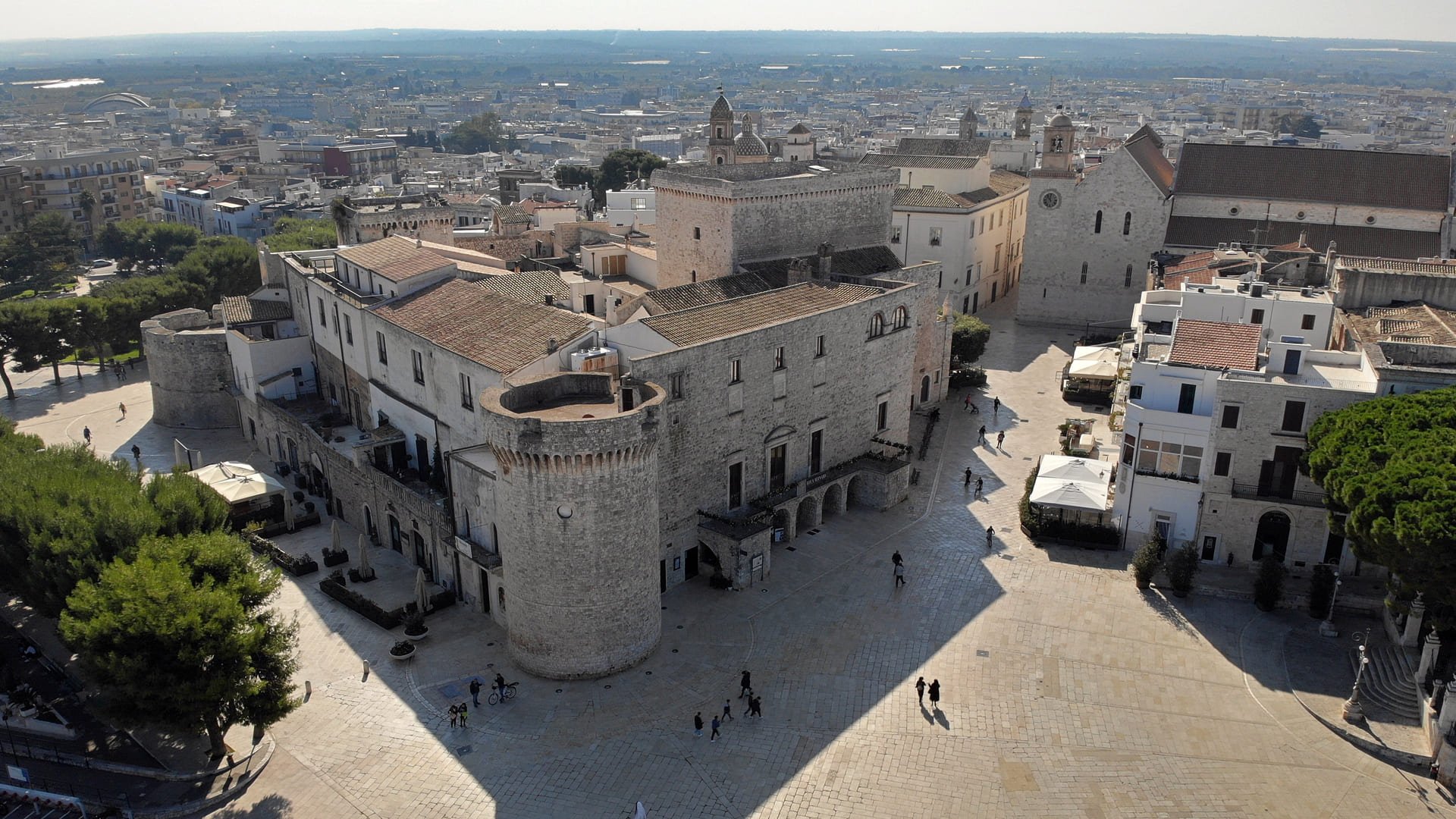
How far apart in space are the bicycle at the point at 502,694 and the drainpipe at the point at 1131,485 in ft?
74.9

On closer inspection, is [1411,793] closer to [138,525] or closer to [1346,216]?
[138,525]

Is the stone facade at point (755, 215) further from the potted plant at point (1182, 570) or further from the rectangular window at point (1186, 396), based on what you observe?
the potted plant at point (1182, 570)

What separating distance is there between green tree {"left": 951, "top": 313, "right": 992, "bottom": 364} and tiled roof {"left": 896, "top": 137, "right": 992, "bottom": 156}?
23.1m

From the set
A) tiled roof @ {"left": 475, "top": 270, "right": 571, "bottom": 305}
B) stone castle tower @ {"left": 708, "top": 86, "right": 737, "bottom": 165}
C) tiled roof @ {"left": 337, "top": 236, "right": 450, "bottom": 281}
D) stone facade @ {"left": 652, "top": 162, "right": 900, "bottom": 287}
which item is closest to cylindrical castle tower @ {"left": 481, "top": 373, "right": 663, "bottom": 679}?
tiled roof @ {"left": 475, "top": 270, "right": 571, "bottom": 305}

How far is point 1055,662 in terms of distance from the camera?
102 ft

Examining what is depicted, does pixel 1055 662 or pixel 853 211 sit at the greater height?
pixel 853 211

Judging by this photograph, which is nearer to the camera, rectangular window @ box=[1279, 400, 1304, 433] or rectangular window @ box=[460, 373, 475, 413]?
rectangular window @ box=[1279, 400, 1304, 433]

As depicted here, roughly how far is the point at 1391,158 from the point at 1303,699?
5045 cm

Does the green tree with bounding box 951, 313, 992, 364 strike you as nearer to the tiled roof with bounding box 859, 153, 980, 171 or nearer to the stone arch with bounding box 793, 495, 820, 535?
the tiled roof with bounding box 859, 153, 980, 171

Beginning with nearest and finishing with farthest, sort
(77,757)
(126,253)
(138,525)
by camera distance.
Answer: (77,757) → (138,525) → (126,253)

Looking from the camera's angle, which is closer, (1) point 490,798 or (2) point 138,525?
(1) point 490,798

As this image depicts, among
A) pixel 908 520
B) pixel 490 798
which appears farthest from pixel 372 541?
pixel 908 520

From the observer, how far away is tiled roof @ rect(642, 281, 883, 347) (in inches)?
1406

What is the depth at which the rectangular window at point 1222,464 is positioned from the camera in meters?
35.3
